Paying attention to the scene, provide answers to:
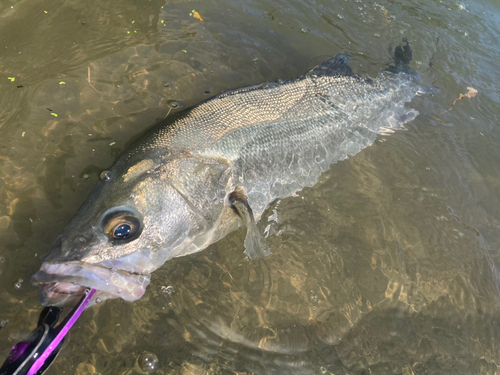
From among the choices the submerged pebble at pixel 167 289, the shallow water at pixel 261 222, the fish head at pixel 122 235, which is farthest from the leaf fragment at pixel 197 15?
the submerged pebble at pixel 167 289

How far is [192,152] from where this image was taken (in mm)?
2828

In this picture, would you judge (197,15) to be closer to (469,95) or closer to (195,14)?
(195,14)

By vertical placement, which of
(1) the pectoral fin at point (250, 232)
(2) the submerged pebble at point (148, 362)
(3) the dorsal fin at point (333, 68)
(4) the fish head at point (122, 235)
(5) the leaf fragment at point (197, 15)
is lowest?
(2) the submerged pebble at point (148, 362)

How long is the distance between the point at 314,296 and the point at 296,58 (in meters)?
3.84

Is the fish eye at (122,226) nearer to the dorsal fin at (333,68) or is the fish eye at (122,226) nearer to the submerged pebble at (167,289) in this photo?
the submerged pebble at (167,289)

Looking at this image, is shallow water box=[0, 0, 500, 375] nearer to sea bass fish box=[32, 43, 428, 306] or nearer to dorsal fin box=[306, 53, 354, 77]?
sea bass fish box=[32, 43, 428, 306]

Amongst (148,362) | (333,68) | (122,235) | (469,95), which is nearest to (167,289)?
(148,362)

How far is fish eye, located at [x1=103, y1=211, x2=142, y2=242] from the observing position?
7.23 ft

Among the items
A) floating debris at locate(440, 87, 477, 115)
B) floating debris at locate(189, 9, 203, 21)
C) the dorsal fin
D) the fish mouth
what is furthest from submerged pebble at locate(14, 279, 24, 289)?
floating debris at locate(440, 87, 477, 115)

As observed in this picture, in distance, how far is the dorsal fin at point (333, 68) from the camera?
13.2 feet

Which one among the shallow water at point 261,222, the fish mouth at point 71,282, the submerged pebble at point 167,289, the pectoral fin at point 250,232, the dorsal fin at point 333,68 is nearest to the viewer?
the fish mouth at point 71,282

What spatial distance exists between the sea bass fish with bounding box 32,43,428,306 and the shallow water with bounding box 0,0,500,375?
31cm

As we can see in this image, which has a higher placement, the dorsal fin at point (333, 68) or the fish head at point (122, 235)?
the dorsal fin at point (333, 68)

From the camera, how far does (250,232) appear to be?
2836mm
